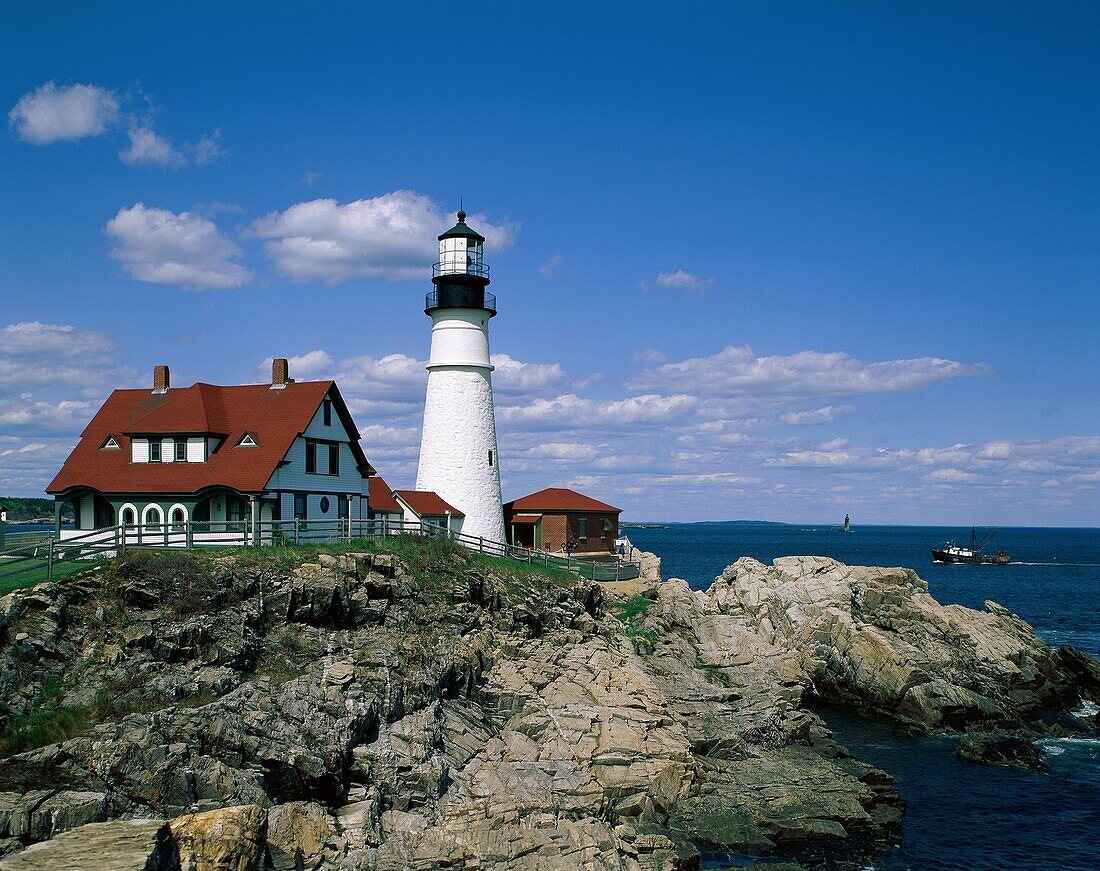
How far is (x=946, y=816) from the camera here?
22625mm

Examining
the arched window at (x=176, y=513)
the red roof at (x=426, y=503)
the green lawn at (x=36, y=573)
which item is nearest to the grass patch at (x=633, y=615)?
the red roof at (x=426, y=503)

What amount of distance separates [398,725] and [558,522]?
25.1m

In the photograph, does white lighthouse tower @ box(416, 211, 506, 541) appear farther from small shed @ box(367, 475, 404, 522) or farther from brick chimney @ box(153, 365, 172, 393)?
brick chimney @ box(153, 365, 172, 393)

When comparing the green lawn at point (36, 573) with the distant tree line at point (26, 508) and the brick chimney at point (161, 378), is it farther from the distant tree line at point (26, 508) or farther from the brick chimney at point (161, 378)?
the distant tree line at point (26, 508)

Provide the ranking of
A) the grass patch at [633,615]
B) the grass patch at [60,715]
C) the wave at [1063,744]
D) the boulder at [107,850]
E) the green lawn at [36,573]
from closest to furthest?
the boulder at [107,850] < the grass patch at [60,715] < the green lawn at [36,573] < the wave at [1063,744] < the grass patch at [633,615]

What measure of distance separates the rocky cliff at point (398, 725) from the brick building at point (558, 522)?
41.3 ft

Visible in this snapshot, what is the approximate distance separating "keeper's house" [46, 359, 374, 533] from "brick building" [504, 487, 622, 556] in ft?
41.7

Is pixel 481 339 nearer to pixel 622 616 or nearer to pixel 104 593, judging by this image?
pixel 622 616

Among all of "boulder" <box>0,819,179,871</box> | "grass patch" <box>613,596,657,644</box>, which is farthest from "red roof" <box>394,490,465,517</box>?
"boulder" <box>0,819,179,871</box>

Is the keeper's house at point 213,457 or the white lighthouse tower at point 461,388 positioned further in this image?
the white lighthouse tower at point 461,388

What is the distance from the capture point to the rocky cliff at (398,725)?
1600 cm

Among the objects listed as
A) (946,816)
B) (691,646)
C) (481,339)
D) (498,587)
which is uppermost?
(481,339)

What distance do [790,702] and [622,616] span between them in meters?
8.55

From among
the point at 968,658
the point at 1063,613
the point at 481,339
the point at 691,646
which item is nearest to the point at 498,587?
the point at 691,646
